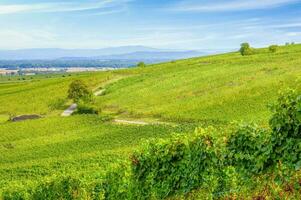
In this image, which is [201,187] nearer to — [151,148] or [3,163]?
[151,148]

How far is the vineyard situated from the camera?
54.1 ft

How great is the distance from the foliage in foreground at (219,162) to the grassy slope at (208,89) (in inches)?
1507

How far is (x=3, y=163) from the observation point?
59281 mm

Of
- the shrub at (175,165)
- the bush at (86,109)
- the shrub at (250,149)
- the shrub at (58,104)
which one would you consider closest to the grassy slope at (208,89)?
the bush at (86,109)

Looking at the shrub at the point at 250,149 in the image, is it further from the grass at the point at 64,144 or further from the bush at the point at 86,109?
the bush at the point at 86,109

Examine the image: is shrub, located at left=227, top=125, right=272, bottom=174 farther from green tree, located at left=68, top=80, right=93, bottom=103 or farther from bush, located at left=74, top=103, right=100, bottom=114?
green tree, located at left=68, top=80, right=93, bottom=103

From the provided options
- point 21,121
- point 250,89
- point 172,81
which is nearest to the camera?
point 250,89

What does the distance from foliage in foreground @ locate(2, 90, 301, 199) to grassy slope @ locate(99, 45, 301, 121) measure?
3829 cm

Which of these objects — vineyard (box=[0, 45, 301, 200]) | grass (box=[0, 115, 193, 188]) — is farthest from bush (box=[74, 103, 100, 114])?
grass (box=[0, 115, 193, 188])

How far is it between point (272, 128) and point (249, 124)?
167cm

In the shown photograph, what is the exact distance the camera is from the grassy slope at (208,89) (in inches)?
2874

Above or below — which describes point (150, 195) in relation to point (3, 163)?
above

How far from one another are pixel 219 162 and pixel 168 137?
82.9ft

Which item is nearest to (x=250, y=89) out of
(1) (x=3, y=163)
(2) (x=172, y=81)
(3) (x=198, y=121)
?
(3) (x=198, y=121)
